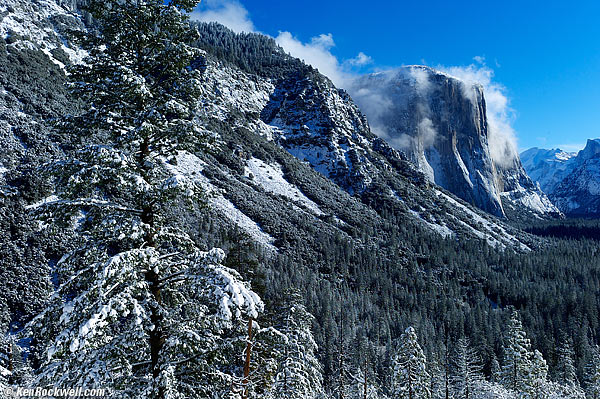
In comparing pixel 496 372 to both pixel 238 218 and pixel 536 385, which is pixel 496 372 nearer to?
pixel 536 385

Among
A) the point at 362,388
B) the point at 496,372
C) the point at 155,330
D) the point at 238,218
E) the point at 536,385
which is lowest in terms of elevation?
the point at 362,388

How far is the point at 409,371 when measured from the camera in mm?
31234

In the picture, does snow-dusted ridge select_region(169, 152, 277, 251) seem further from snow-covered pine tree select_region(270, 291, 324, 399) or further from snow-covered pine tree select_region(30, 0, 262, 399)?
snow-covered pine tree select_region(30, 0, 262, 399)

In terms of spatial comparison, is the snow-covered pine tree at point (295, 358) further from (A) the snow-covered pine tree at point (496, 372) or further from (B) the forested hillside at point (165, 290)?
(A) the snow-covered pine tree at point (496, 372)

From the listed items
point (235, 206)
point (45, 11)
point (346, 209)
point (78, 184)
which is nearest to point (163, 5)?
point (78, 184)

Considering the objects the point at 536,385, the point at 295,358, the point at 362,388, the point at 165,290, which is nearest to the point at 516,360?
the point at 536,385

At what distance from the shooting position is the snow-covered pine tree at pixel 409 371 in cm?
3106

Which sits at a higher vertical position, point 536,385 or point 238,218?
point 238,218

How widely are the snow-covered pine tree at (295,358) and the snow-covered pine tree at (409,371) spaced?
37.9 feet

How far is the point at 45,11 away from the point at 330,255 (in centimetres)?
18060

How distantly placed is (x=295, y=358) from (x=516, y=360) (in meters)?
28.0

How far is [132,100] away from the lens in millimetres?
8680

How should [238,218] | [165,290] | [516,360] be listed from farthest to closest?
[238,218], [516,360], [165,290]

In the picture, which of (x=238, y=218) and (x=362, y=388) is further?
(x=238, y=218)
